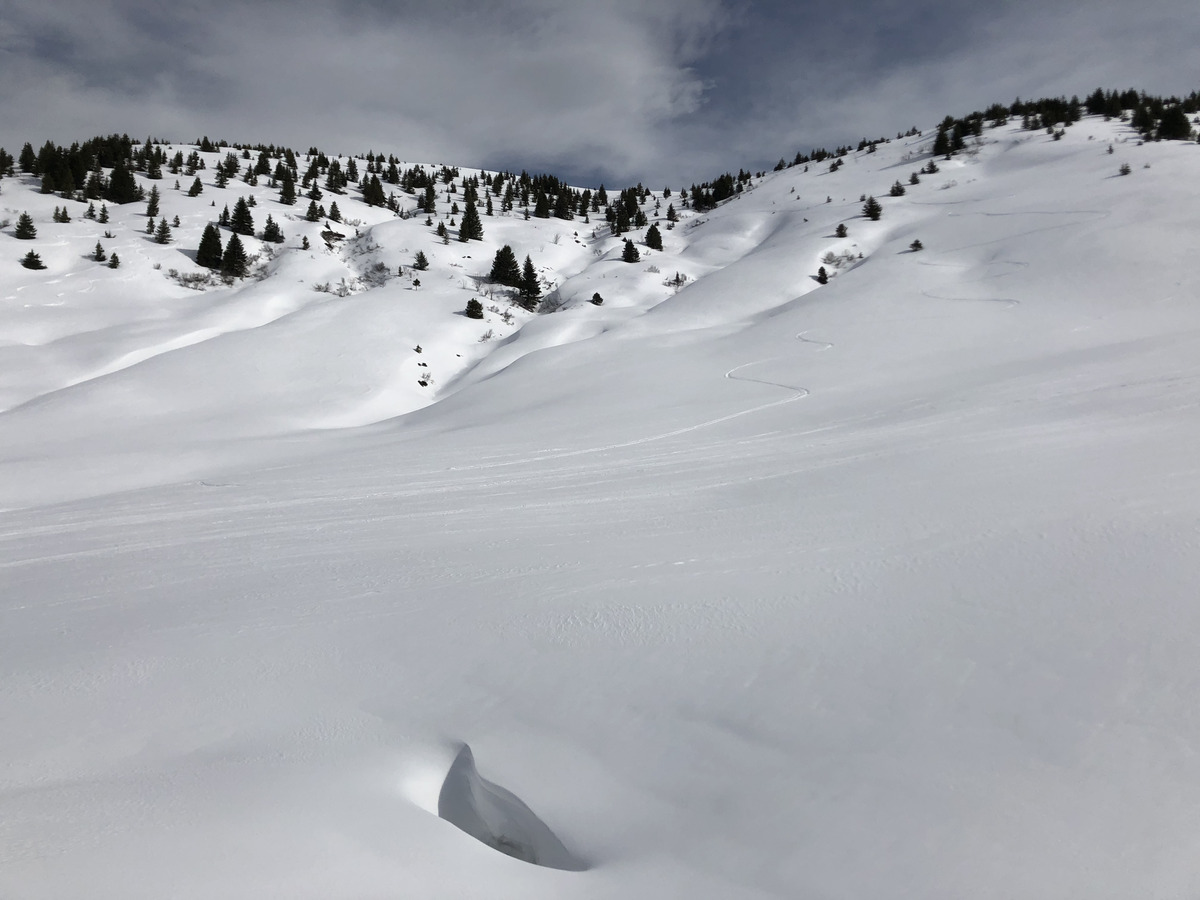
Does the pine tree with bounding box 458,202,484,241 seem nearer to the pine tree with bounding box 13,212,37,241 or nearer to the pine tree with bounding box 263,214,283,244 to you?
the pine tree with bounding box 263,214,283,244

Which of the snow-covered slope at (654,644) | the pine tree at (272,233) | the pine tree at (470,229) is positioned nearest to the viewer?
the snow-covered slope at (654,644)

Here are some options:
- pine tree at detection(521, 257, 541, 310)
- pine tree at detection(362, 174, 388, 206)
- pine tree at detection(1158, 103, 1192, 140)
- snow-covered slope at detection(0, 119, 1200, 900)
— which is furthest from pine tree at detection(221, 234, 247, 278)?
pine tree at detection(1158, 103, 1192, 140)

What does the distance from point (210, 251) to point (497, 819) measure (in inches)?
1181

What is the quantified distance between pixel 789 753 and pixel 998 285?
517 inches

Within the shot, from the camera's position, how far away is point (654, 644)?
305cm

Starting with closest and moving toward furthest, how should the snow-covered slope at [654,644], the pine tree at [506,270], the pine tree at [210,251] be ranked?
the snow-covered slope at [654,644]
the pine tree at [210,251]
the pine tree at [506,270]

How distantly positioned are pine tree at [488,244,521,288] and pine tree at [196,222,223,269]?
40.1 ft

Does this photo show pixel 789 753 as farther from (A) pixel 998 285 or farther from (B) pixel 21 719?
(A) pixel 998 285

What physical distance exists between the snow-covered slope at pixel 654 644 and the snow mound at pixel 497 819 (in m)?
0.01

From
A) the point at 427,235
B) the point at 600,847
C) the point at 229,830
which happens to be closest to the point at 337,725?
the point at 229,830

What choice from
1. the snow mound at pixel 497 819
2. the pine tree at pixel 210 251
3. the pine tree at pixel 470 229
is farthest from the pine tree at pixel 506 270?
the snow mound at pixel 497 819

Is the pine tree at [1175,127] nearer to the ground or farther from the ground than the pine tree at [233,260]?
farther from the ground

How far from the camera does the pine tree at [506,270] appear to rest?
2538 centimetres

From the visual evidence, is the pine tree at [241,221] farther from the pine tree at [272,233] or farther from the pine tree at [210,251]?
the pine tree at [210,251]
